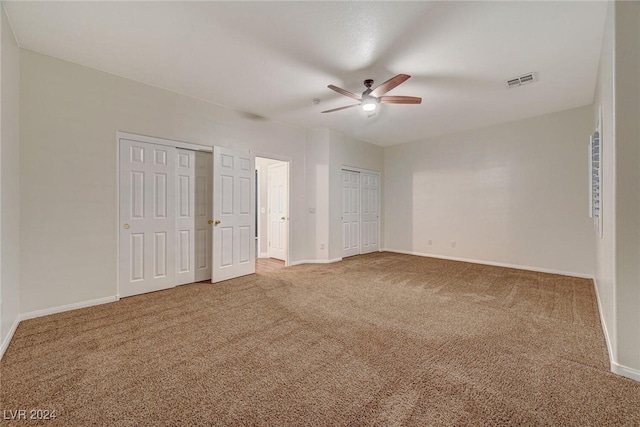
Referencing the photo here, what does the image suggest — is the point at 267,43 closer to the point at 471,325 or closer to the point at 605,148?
the point at 605,148

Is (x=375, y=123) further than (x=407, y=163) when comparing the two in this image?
No

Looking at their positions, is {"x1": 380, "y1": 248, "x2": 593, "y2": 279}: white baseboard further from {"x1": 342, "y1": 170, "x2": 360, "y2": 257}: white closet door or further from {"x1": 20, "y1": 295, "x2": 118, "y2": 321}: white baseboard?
{"x1": 20, "y1": 295, "x2": 118, "y2": 321}: white baseboard

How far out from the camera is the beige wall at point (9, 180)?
85.4 inches

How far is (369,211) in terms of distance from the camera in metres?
6.88

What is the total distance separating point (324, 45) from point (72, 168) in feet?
10.1

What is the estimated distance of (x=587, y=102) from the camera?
13.8ft

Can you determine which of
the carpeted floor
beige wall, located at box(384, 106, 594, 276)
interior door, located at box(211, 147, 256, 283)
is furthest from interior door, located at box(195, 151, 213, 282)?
beige wall, located at box(384, 106, 594, 276)

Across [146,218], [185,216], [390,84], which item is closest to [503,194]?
[390,84]

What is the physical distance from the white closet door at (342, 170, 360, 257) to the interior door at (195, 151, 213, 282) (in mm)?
2980

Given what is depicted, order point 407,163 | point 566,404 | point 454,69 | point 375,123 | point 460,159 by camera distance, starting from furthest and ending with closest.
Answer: point 407,163, point 460,159, point 375,123, point 454,69, point 566,404

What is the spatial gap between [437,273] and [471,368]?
2.96 meters

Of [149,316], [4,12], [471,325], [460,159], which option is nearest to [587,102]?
[460,159]

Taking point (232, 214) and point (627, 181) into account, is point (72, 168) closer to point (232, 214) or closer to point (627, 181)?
point (232, 214)

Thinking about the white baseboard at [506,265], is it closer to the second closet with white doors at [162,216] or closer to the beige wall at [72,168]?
the second closet with white doors at [162,216]
